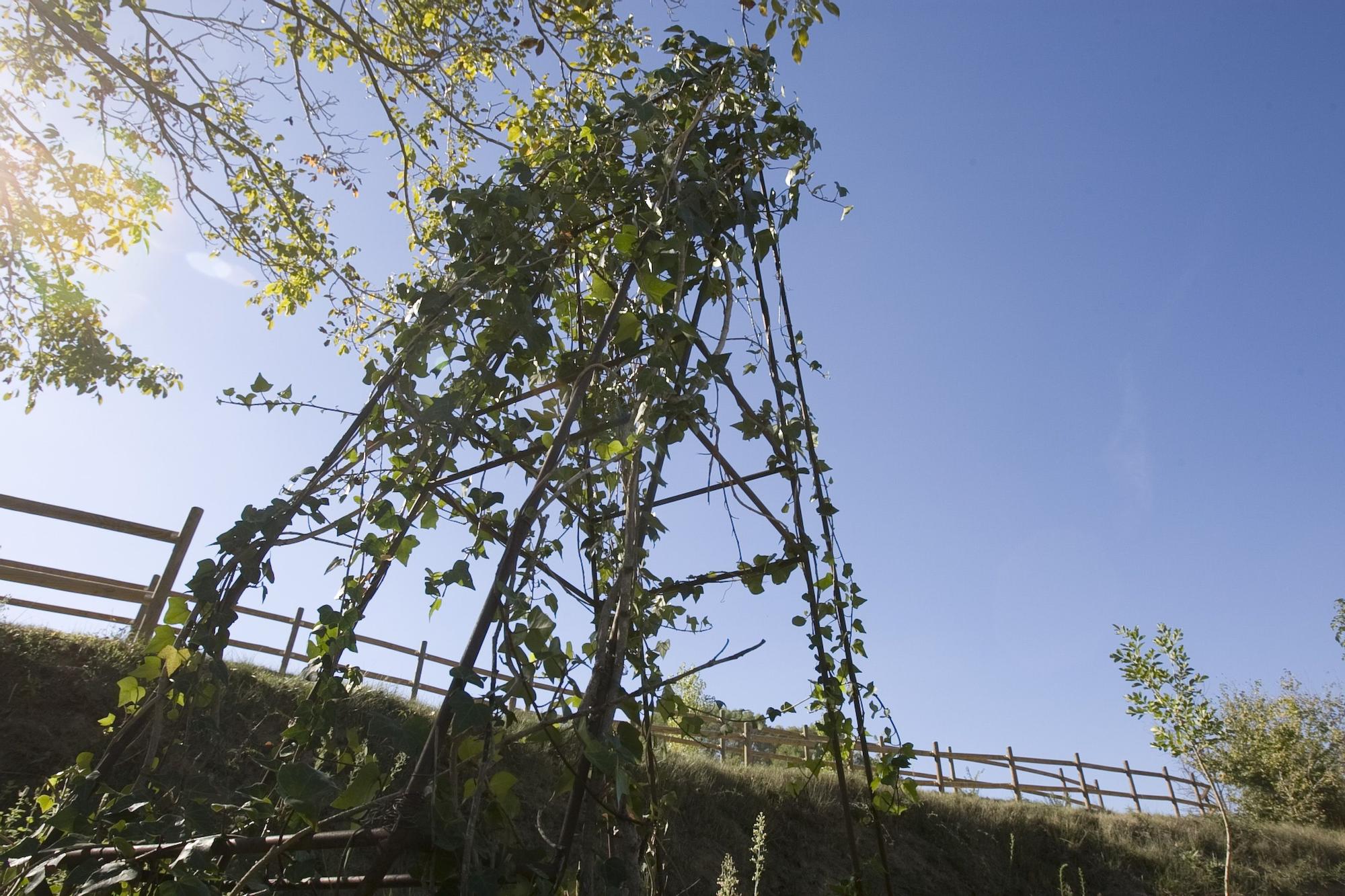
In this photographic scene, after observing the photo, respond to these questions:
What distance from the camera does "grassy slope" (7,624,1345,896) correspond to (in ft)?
16.4

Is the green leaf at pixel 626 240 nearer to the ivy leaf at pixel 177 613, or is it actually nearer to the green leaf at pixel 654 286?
the green leaf at pixel 654 286

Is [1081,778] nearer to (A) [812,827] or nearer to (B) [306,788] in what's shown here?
(A) [812,827]

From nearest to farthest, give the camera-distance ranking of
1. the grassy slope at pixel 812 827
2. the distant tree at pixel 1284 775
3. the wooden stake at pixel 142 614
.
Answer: the grassy slope at pixel 812 827, the wooden stake at pixel 142 614, the distant tree at pixel 1284 775

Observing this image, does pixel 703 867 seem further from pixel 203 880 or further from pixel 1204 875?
pixel 1204 875

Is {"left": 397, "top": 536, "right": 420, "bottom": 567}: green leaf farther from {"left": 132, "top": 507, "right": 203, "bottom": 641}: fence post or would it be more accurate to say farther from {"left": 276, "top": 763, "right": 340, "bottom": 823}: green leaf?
{"left": 132, "top": 507, "right": 203, "bottom": 641}: fence post

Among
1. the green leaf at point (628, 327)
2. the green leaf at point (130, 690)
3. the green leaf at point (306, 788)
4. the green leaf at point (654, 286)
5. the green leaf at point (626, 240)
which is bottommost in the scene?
the green leaf at point (306, 788)

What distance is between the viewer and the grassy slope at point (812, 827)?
197 inches

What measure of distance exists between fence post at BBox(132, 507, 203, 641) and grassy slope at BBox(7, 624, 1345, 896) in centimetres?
97

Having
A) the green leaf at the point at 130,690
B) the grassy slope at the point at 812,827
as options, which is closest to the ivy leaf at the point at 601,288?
the green leaf at the point at 130,690

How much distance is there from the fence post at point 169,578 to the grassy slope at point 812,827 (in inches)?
38.0

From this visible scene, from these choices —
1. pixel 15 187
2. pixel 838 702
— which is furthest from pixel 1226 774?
pixel 15 187

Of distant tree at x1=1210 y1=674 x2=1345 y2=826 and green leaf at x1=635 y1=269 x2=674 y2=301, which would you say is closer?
green leaf at x1=635 y1=269 x2=674 y2=301

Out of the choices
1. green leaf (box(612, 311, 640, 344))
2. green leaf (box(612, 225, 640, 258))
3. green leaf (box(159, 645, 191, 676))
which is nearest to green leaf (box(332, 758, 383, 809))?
green leaf (box(159, 645, 191, 676))

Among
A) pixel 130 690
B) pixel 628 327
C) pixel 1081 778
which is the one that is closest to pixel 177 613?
pixel 130 690
